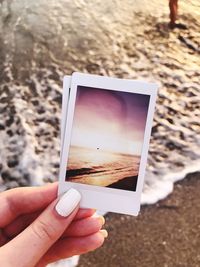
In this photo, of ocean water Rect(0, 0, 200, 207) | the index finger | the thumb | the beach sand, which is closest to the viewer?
the thumb

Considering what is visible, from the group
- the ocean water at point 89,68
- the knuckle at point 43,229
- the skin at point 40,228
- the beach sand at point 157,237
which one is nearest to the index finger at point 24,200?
the skin at point 40,228

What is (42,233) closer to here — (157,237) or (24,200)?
(24,200)

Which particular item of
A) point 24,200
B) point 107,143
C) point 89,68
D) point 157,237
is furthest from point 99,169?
point 89,68

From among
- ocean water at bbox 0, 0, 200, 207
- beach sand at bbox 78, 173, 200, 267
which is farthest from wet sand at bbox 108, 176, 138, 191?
ocean water at bbox 0, 0, 200, 207

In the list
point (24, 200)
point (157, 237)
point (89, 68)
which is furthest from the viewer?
point (89, 68)

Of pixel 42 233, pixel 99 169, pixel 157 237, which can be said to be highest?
pixel 99 169

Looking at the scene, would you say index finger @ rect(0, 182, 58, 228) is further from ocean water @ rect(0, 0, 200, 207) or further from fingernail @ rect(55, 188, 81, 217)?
ocean water @ rect(0, 0, 200, 207)

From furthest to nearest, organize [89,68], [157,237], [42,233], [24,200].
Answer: [89,68] → [157,237] → [24,200] → [42,233]

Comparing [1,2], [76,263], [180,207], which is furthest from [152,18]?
[76,263]
